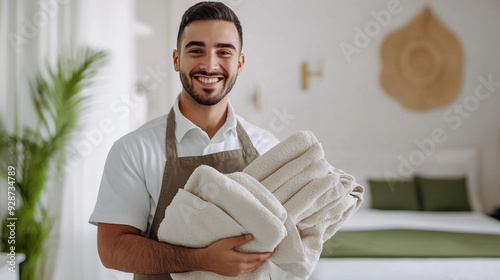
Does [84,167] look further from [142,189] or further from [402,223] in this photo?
[402,223]

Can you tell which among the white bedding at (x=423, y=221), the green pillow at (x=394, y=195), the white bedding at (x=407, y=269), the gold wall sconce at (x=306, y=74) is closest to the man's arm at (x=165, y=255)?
the white bedding at (x=407, y=269)

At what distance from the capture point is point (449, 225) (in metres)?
3.16

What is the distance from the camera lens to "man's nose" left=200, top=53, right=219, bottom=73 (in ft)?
3.45

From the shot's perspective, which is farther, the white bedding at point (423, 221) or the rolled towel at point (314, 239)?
the white bedding at point (423, 221)

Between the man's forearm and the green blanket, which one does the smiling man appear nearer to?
the man's forearm

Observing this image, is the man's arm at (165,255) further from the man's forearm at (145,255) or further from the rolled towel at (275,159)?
the rolled towel at (275,159)

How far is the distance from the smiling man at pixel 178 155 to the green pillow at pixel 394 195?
267 cm

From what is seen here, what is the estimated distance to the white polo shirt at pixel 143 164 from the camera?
41.2 inches

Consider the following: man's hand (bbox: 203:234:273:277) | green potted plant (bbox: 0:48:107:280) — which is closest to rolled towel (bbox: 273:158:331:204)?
man's hand (bbox: 203:234:273:277)

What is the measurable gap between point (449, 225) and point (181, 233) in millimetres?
2745

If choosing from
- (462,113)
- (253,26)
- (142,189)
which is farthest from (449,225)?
(142,189)

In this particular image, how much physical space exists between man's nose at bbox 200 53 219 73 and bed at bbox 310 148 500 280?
1456mm

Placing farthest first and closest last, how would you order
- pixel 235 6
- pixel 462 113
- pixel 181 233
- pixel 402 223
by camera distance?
pixel 462 113, pixel 235 6, pixel 402 223, pixel 181 233

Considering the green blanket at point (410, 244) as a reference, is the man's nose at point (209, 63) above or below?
above
